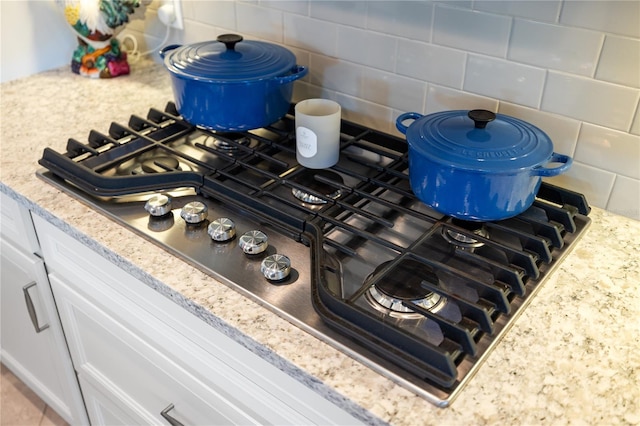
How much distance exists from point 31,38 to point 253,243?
42.8 inches

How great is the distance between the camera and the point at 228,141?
4.04 feet

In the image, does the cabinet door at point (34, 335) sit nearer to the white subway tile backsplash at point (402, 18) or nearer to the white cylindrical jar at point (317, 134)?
the white cylindrical jar at point (317, 134)

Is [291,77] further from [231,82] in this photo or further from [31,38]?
[31,38]

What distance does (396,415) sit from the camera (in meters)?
0.69

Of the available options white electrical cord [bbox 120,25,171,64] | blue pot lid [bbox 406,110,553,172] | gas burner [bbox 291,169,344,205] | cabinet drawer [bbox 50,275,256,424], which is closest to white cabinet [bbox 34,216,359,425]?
cabinet drawer [bbox 50,275,256,424]

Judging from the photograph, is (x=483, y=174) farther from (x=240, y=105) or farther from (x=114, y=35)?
(x=114, y=35)

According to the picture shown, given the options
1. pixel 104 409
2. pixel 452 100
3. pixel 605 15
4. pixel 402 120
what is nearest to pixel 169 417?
pixel 104 409

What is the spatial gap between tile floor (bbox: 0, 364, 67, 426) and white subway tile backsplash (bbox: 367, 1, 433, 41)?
1.43m

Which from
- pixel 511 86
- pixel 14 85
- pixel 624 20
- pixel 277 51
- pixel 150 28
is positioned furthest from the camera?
pixel 150 28

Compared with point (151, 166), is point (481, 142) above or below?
above

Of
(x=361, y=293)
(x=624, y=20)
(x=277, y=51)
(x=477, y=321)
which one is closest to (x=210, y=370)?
(x=361, y=293)

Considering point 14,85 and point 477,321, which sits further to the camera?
point 14,85

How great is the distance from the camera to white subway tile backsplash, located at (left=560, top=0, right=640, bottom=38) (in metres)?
0.92

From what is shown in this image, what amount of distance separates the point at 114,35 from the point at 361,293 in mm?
1141
